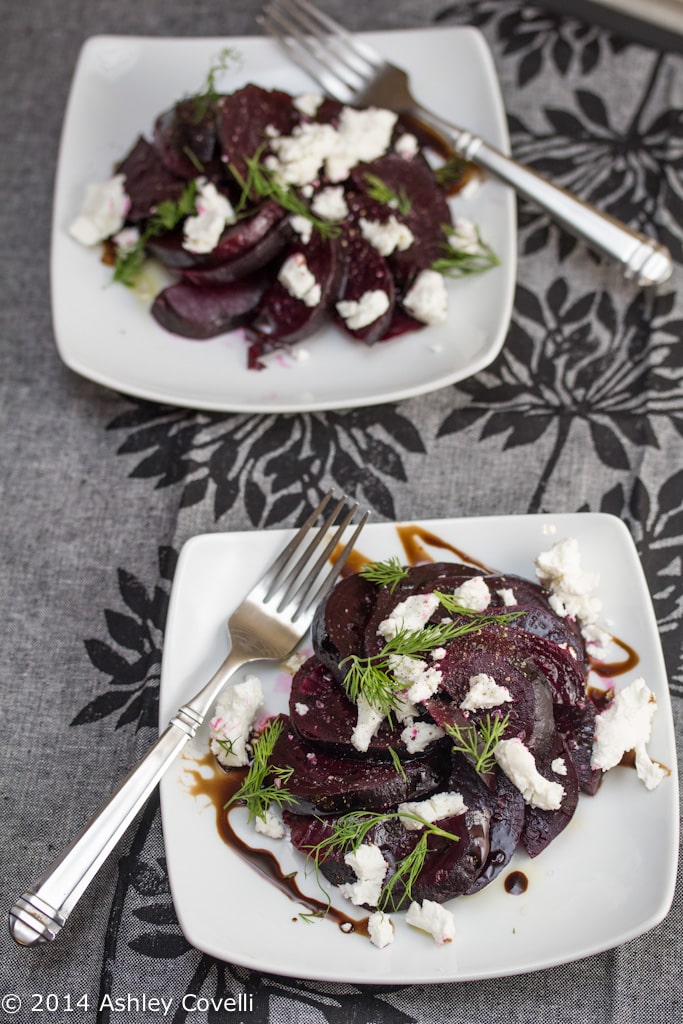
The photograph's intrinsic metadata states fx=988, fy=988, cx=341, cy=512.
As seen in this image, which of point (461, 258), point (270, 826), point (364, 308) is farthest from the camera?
point (461, 258)

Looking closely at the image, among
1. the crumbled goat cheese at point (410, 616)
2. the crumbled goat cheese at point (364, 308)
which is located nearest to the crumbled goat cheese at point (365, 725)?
the crumbled goat cheese at point (410, 616)

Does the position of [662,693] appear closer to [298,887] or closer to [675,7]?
[298,887]

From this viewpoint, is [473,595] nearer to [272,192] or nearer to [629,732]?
[629,732]

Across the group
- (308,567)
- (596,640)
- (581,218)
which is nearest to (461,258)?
(581,218)

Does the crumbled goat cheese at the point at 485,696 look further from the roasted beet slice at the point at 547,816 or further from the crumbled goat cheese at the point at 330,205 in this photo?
the crumbled goat cheese at the point at 330,205

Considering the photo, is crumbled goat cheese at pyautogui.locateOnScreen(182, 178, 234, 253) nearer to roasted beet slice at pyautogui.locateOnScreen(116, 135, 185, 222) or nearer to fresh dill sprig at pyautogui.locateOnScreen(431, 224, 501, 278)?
roasted beet slice at pyautogui.locateOnScreen(116, 135, 185, 222)

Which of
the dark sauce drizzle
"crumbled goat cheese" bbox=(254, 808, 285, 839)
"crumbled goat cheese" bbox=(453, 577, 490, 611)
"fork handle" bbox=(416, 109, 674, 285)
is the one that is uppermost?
"fork handle" bbox=(416, 109, 674, 285)

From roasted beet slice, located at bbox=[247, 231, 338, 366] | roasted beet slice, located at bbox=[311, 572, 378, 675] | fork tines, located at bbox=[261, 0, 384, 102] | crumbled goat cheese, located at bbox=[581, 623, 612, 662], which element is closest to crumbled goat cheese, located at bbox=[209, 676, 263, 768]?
roasted beet slice, located at bbox=[311, 572, 378, 675]
